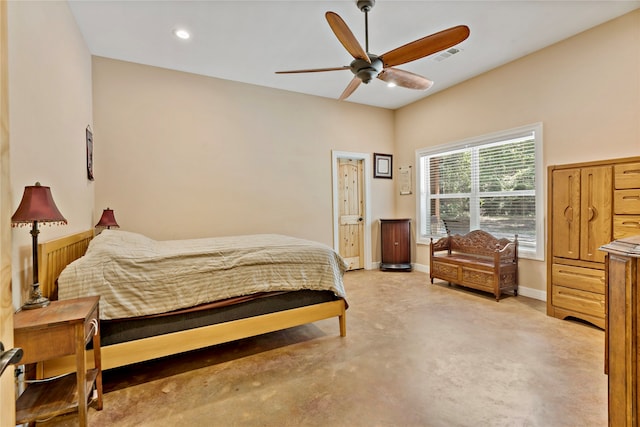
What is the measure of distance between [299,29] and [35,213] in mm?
2712

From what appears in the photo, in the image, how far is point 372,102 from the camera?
17.2 ft

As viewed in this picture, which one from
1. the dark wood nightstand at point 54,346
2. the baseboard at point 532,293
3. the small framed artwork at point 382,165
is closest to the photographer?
the dark wood nightstand at point 54,346

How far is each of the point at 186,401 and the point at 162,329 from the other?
50 cm

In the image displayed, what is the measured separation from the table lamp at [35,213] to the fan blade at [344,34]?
200 cm

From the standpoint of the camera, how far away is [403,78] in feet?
9.41

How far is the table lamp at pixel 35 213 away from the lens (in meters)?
1.50

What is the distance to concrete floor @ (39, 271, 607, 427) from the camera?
1.70 metres

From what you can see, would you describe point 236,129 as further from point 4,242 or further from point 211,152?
point 4,242

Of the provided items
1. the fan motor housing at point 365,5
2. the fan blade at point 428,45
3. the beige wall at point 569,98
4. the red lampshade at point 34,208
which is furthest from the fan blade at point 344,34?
the beige wall at point 569,98

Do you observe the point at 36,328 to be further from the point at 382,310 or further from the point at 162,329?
the point at 382,310

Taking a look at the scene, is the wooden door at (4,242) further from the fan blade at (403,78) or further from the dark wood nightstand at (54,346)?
the fan blade at (403,78)

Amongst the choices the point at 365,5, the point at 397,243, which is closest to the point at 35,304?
the point at 365,5

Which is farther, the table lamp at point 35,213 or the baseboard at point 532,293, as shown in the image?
the baseboard at point 532,293

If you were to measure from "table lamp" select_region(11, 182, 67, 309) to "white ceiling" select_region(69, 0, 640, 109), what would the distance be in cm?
207
